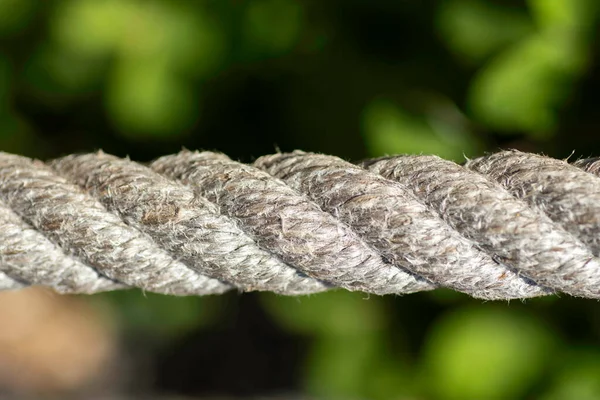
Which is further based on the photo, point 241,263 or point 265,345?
point 265,345

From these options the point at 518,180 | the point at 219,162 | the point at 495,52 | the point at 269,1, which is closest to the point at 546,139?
the point at 495,52

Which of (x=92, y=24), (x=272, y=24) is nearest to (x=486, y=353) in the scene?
(x=272, y=24)

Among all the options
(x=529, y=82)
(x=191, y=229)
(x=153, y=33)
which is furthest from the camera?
(x=153, y=33)

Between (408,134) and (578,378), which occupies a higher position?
(408,134)

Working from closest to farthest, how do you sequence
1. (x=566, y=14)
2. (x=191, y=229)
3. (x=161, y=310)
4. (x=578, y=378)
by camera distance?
(x=191, y=229)
(x=566, y=14)
(x=578, y=378)
(x=161, y=310)

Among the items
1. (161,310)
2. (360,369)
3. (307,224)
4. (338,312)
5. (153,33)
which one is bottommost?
(161,310)

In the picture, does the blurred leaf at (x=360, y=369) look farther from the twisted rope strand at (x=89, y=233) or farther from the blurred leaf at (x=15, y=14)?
the blurred leaf at (x=15, y=14)

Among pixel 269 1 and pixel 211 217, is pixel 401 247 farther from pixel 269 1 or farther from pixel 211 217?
pixel 269 1

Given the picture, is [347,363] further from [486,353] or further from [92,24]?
[92,24]
